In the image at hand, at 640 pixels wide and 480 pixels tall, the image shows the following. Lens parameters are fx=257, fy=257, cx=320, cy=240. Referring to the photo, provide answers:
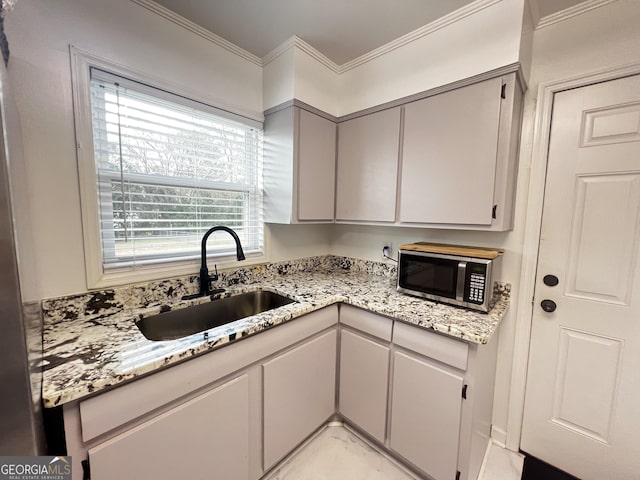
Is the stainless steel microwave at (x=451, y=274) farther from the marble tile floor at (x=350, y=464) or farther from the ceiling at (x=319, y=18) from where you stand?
the ceiling at (x=319, y=18)

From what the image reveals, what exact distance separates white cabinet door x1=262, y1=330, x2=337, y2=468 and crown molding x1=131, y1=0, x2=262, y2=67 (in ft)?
6.08

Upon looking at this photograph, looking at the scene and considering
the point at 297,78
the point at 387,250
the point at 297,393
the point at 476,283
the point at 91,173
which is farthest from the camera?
the point at 387,250

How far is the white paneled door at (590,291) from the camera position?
1.21 metres

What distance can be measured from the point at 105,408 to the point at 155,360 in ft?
0.57

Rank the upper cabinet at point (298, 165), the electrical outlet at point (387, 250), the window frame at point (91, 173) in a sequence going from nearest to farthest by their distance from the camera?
the window frame at point (91, 173), the upper cabinet at point (298, 165), the electrical outlet at point (387, 250)

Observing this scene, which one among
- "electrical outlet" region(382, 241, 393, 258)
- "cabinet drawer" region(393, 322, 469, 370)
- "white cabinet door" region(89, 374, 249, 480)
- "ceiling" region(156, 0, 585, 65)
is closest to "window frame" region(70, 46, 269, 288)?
"ceiling" region(156, 0, 585, 65)

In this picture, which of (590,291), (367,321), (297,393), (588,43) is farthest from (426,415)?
(588,43)

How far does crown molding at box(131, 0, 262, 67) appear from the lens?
1311mm

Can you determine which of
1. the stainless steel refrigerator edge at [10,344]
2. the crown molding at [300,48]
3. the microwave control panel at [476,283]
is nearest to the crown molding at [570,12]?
the crown molding at [300,48]

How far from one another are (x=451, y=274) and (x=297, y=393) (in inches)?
41.3

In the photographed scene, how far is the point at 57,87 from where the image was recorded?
1.09 m

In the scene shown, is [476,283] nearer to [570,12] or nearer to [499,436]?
[499,436]

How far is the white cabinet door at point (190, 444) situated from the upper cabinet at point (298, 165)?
1075 mm

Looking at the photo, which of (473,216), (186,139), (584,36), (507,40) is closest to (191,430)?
(186,139)
